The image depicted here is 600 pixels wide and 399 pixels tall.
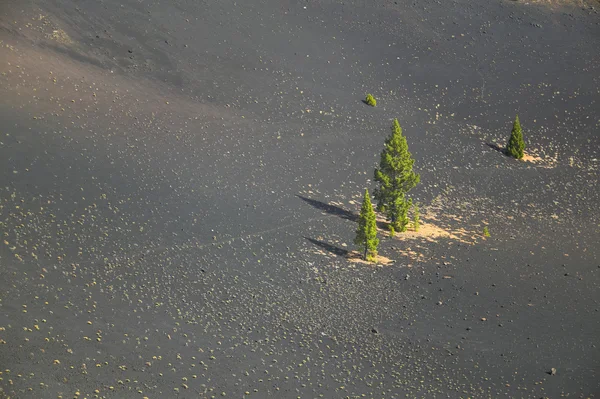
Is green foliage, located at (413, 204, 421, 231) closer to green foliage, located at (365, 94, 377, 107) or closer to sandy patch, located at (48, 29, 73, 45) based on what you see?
green foliage, located at (365, 94, 377, 107)

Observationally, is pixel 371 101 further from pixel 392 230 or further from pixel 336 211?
pixel 392 230

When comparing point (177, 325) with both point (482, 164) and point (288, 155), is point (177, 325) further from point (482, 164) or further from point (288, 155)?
Answer: point (482, 164)

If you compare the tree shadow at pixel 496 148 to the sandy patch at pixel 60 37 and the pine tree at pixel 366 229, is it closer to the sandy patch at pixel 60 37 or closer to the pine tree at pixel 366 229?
the pine tree at pixel 366 229

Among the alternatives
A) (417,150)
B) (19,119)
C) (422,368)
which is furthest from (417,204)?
(19,119)

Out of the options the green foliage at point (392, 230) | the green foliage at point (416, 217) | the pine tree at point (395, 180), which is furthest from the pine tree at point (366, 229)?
the green foliage at point (416, 217)

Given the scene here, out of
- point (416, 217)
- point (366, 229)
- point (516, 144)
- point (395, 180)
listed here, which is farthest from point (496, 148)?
point (366, 229)

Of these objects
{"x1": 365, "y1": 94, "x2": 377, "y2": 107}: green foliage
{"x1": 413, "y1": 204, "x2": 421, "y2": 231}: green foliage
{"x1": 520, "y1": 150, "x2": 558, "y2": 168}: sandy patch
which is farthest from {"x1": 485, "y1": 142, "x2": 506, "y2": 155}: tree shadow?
{"x1": 413, "y1": 204, "x2": 421, "y2": 231}: green foliage
